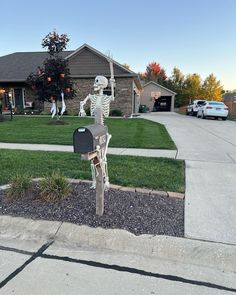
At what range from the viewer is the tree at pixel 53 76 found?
14.6m

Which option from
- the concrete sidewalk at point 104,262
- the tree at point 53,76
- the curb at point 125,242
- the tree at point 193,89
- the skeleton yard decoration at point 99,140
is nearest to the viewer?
the concrete sidewalk at point 104,262

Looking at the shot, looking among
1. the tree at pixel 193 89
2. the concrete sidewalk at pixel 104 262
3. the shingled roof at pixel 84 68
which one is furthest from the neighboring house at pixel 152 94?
the concrete sidewalk at pixel 104 262

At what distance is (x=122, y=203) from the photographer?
4.01m

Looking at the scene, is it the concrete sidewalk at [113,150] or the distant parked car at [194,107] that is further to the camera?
the distant parked car at [194,107]

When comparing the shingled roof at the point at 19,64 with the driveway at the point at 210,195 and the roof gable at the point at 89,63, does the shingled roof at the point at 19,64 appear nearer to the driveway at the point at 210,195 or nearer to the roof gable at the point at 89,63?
the roof gable at the point at 89,63

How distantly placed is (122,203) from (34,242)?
1.34 m

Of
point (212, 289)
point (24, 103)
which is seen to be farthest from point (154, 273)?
point (24, 103)

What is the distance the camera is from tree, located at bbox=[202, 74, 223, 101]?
49.5m

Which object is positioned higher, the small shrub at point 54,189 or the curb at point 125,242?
the small shrub at point 54,189

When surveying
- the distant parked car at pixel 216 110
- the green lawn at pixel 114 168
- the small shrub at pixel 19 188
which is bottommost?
the green lawn at pixel 114 168

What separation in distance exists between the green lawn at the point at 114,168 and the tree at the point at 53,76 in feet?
26.9

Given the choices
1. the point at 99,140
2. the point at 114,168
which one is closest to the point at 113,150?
the point at 114,168

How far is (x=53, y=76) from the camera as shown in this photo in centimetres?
1484

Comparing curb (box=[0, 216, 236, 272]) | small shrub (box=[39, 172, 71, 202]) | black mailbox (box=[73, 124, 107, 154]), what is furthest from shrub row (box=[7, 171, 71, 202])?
black mailbox (box=[73, 124, 107, 154])
